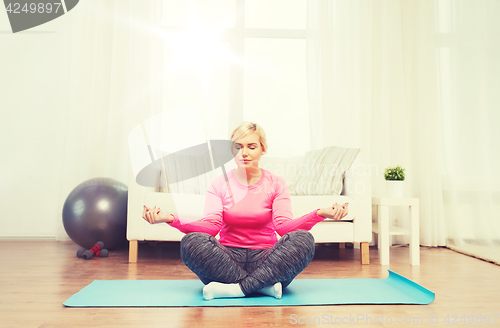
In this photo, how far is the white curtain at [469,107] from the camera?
10.3ft

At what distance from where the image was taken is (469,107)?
10.5ft

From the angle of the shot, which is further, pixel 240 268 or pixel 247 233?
pixel 247 233

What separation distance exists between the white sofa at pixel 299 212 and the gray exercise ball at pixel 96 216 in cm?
32

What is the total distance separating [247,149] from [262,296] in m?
0.62

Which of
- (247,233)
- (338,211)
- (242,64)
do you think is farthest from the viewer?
(242,64)

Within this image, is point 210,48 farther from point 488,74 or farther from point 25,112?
point 488,74

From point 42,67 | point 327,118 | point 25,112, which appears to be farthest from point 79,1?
point 327,118

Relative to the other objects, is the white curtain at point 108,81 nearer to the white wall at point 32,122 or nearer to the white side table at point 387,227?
the white wall at point 32,122

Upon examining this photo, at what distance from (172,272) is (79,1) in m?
2.64

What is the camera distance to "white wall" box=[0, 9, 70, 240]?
10.5ft

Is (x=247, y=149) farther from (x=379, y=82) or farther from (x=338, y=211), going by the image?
(x=379, y=82)

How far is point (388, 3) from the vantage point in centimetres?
320

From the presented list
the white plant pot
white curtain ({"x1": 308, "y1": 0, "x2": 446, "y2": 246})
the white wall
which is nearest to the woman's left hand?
the white plant pot

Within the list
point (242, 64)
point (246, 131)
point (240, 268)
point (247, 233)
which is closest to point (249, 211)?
point (247, 233)
